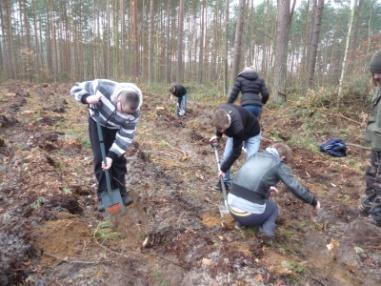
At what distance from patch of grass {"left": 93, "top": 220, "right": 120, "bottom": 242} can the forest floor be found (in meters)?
Answer: 0.01

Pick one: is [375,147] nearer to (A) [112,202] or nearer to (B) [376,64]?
(B) [376,64]

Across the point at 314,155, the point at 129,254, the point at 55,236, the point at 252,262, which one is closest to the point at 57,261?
the point at 55,236

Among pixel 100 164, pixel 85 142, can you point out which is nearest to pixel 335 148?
pixel 100 164

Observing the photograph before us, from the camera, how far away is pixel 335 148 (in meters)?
7.37

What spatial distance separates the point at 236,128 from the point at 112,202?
185 cm

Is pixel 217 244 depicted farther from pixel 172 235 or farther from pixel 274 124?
pixel 274 124

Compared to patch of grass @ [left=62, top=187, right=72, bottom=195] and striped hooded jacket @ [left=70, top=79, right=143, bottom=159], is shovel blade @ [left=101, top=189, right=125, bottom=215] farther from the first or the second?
patch of grass @ [left=62, top=187, right=72, bottom=195]

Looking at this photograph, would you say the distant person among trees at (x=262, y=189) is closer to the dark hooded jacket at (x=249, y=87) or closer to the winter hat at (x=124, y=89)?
the winter hat at (x=124, y=89)

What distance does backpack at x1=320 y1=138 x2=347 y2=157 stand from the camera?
731 cm

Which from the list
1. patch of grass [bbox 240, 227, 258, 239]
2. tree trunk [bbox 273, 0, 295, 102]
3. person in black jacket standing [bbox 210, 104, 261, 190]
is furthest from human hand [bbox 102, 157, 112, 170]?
tree trunk [bbox 273, 0, 295, 102]

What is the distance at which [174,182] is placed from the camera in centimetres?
543

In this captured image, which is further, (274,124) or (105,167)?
(274,124)

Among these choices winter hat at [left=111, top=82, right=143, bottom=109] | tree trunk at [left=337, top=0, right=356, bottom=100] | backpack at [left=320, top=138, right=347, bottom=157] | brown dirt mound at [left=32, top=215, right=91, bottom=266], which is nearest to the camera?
brown dirt mound at [left=32, top=215, right=91, bottom=266]

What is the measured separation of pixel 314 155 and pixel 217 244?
15.2 ft
